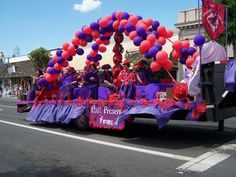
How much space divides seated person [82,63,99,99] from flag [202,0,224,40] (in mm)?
3687

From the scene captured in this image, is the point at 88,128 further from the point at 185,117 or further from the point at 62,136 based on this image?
the point at 185,117

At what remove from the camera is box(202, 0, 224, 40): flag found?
25.5 feet

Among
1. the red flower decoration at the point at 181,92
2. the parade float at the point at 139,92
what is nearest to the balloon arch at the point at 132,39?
the parade float at the point at 139,92

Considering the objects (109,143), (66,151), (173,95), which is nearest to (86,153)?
(66,151)

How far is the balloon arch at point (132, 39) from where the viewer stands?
854 centimetres

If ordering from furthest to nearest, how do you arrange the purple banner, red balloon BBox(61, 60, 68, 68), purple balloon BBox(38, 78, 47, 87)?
purple balloon BBox(38, 78, 47, 87), red balloon BBox(61, 60, 68, 68), the purple banner

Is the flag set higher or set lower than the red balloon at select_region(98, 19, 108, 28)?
lower

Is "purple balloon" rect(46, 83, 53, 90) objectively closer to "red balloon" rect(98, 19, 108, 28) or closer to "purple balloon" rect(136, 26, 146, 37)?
"red balloon" rect(98, 19, 108, 28)

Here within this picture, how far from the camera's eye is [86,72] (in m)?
10.4

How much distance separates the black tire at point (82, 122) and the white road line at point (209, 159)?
13.2 ft

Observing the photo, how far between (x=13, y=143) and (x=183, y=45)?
5.15 meters

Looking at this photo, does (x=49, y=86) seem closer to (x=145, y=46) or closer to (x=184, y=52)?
(x=145, y=46)

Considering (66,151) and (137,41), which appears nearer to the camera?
(66,151)

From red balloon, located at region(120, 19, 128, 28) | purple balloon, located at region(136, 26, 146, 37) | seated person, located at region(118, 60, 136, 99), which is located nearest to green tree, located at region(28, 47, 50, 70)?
red balloon, located at region(120, 19, 128, 28)
